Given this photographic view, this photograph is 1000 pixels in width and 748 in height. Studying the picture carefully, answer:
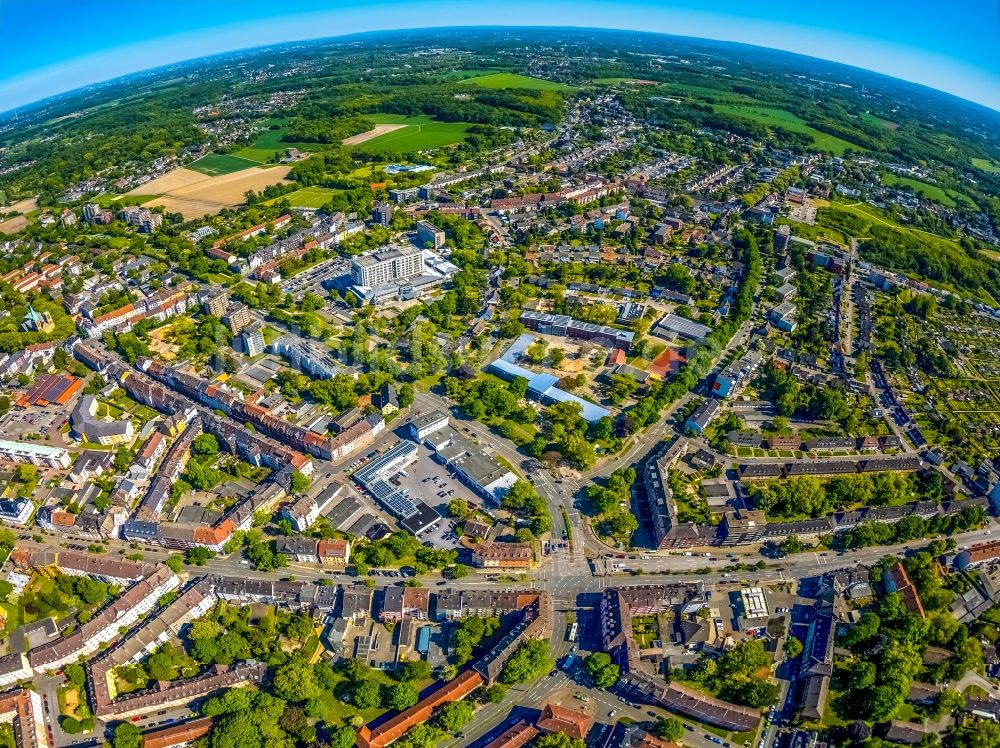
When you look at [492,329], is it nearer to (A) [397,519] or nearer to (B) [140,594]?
(A) [397,519]

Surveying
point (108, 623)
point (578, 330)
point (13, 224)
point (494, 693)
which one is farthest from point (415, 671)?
point (13, 224)

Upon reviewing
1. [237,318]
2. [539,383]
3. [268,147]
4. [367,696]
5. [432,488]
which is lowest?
[367,696]

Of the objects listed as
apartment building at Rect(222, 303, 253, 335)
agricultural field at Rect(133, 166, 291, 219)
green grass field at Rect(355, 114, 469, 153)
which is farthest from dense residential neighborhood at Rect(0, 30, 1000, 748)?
green grass field at Rect(355, 114, 469, 153)

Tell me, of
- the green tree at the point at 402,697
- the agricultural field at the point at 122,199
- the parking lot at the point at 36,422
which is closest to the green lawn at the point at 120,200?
the agricultural field at the point at 122,199

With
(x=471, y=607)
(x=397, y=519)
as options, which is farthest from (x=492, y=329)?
(x=471, y=607)

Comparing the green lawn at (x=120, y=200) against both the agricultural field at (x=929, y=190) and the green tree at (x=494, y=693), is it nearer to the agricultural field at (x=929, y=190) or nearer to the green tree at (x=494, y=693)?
the green tree at (x=494, y=693)

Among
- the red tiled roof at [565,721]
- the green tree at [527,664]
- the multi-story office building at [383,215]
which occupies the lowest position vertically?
the red tiled roof at [565,721]

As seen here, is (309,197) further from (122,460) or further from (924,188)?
(924,188)
